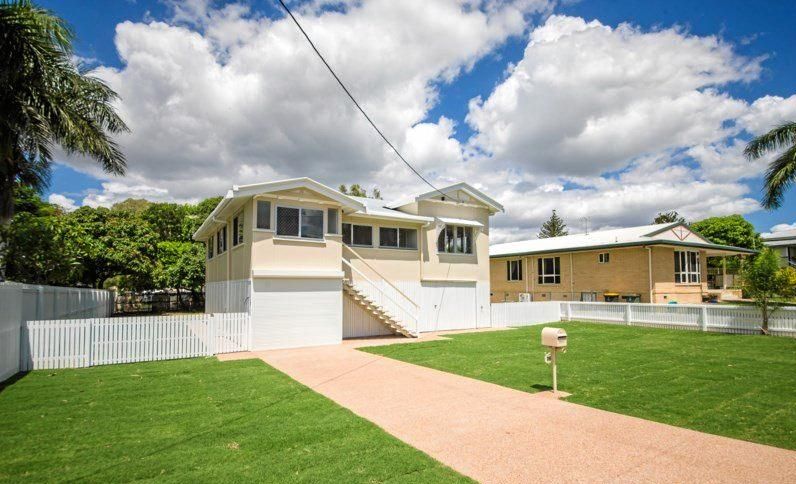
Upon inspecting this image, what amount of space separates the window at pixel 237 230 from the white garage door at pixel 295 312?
295 cm

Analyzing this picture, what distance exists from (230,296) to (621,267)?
22034 mm

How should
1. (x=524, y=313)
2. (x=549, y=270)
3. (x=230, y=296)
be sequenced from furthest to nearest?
(x=549, y=270), (x=524, y=313), (x=230, y=296)

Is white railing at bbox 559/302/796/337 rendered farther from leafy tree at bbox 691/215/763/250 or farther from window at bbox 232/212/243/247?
leafy tree at bbox 691/215/763/250

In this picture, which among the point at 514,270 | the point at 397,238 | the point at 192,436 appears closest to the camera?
the point at 192,436

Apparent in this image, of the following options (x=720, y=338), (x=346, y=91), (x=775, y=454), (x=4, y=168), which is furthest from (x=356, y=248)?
(x=775, y=454)

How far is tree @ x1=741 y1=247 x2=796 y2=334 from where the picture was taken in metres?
16.4

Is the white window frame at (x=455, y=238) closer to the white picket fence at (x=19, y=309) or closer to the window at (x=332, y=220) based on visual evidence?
the window at (x=332, y=220)

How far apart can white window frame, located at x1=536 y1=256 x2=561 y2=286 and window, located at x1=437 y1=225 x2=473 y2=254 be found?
37.2 feet

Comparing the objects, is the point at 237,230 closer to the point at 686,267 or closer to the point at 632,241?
the point at 632,241

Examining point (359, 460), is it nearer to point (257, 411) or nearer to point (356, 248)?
point (257, 411)

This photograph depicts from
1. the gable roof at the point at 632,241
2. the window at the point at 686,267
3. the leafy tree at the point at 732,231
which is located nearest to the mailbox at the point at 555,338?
the gable roof at the point at 632,241

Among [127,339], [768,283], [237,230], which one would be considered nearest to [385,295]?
[237,230]

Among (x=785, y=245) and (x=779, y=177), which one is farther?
(x=785, y=245)

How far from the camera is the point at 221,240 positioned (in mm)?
21906
